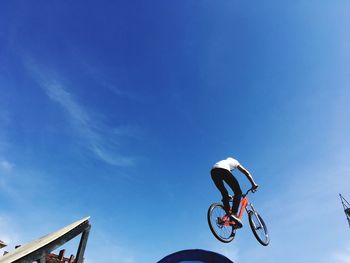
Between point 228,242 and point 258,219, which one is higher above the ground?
point 258,219

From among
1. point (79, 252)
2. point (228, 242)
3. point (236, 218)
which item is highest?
point (236, 218)

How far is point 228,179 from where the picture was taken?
877 centimetres

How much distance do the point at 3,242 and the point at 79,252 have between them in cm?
4157

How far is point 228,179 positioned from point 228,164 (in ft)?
1.51

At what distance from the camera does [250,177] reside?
9141mm

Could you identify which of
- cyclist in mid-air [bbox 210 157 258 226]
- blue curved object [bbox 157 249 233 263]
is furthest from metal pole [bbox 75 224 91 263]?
cyclist in mid-air [bbox 210 157 258 226]

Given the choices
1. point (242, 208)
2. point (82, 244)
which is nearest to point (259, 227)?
point (242, 208)

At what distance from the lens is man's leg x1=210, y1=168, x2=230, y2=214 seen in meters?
8.70

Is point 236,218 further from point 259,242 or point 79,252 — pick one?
point 79,252

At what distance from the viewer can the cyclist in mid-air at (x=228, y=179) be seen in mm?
8633

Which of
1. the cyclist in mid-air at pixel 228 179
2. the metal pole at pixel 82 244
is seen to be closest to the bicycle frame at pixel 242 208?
the cyclist in mid-air at pixel 228 179

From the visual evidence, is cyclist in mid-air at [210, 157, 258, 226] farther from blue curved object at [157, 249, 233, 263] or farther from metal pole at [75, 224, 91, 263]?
blue curved object at [157, 249, 233, 263]

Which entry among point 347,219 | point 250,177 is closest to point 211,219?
point 250,177

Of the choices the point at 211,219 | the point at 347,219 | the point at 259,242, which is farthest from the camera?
the point at 347,219
